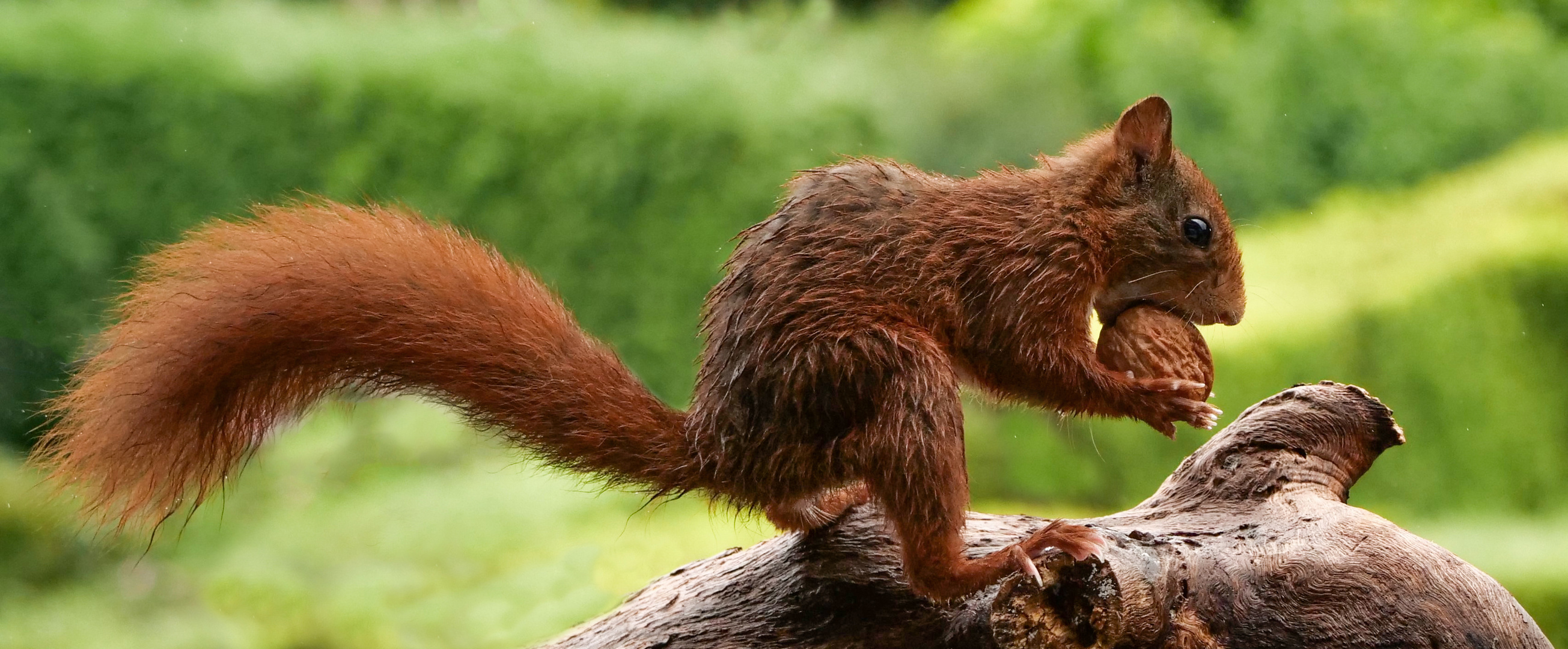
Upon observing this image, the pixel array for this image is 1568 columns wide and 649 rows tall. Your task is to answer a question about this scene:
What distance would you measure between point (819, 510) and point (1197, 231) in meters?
0.76

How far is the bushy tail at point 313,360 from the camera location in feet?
5.34

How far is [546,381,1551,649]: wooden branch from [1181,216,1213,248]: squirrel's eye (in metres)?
0.34

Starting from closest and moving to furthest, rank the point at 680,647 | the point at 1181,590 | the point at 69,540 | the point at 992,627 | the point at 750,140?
the point at 992,627, the point at 1181,590, the point at 680,647, the point at 69,540, the point at 750,140

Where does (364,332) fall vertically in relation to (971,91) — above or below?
below

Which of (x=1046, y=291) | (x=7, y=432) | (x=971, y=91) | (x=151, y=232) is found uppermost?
(x=971, y=91)

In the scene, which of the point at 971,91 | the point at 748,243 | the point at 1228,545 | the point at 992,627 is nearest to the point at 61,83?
the point at 748,243

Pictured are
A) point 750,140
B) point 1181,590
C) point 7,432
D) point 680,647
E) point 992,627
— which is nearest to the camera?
point 992,627

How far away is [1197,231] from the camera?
6.33 feet

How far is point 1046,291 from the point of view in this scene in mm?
1795

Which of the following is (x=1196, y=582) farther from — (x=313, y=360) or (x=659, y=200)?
(x=659, y=200)

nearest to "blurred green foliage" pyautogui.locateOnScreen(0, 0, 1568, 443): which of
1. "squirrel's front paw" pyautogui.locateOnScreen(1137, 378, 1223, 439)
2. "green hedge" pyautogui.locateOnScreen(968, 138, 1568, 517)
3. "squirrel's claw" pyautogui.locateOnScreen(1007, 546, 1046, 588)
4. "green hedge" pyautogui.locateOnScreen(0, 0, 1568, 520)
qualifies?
"green hedge" pyautogui.locateOnScreen(0, 0, 1568, 520)

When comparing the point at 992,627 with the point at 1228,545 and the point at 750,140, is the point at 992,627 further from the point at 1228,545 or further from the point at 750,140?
the point at 750,140

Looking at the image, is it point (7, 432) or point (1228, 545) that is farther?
point (7, 432)

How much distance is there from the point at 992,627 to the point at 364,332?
960 mm
